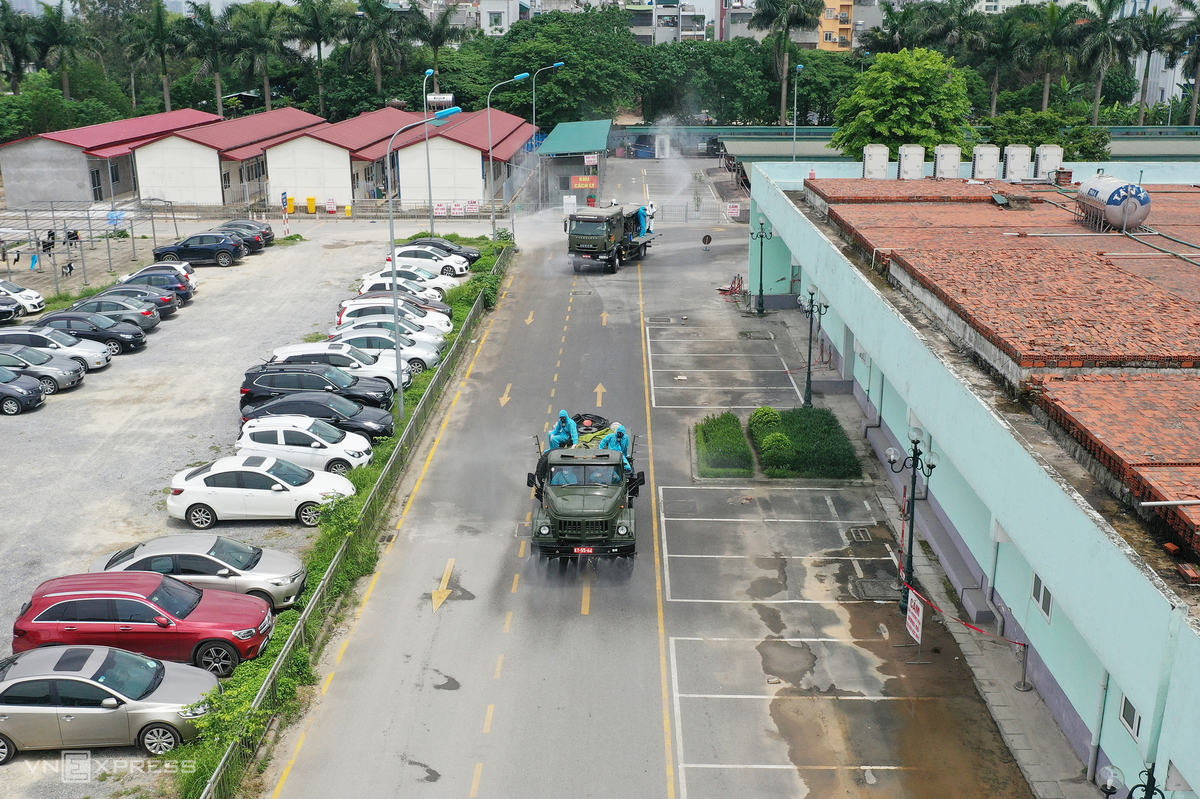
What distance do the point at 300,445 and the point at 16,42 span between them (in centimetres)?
8121

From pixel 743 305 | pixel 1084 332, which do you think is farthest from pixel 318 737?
pixel 743 305

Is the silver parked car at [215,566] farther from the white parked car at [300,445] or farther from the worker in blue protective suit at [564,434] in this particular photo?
the worker in blue protective suit at [564,434]

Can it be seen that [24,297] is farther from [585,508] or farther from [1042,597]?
[1042,597]

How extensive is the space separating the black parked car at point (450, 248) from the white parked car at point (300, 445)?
24.7 metres

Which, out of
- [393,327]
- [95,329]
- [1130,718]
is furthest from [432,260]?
[1130,718]

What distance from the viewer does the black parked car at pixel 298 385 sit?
31.6 meters

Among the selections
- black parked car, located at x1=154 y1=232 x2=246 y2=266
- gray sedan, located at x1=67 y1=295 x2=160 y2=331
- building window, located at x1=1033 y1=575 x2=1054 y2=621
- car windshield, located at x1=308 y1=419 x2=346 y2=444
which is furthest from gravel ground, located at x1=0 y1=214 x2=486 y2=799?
building window, located at x1=1033 y1=575 x2=1054 y2=621

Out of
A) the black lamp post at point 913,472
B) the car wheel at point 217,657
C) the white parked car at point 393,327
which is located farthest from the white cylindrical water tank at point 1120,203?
the car wheel at point 217,657

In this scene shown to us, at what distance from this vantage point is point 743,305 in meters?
46.7

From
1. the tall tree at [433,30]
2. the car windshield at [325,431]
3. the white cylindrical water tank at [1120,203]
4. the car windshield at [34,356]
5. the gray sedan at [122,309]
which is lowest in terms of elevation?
the car windshield at [325,431]

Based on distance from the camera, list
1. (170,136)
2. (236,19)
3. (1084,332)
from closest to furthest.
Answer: (1084,332) → (170,136) → (236,19)

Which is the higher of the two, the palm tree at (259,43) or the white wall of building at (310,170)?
the palm tree at (259,43)

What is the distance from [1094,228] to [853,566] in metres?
15.5

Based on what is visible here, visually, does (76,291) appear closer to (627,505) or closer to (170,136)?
(170,136)
